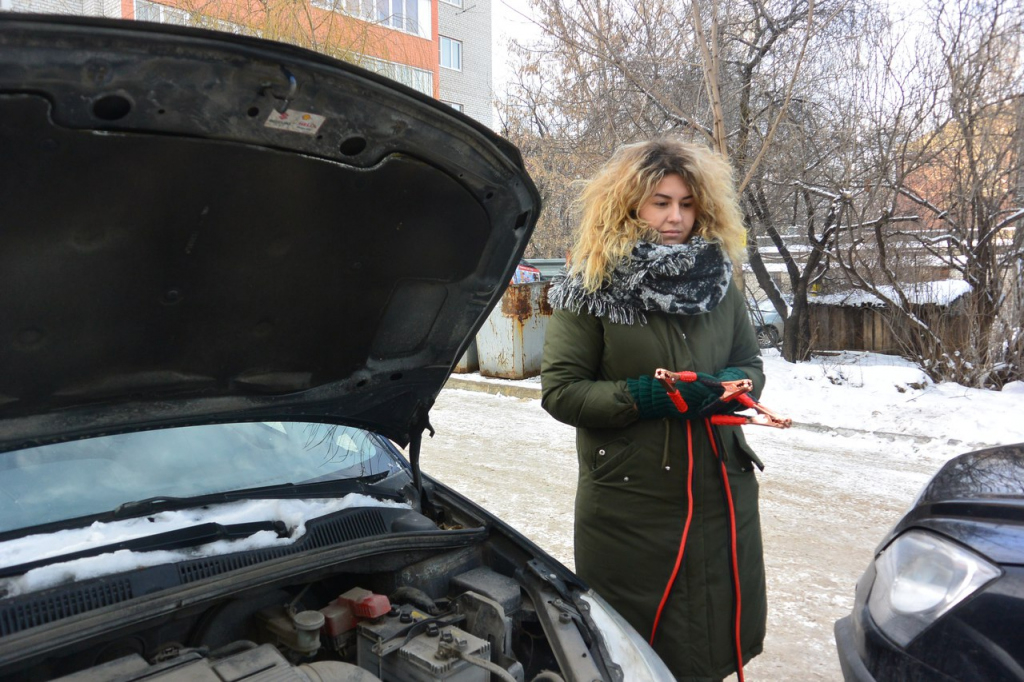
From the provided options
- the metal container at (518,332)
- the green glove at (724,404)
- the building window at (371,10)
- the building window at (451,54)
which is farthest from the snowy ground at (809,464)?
the building window at (451,54)

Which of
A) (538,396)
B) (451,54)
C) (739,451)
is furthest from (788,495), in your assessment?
(451,54)

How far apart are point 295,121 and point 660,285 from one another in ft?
3.71

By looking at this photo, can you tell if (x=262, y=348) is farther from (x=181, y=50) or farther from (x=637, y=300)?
(x=637, y=300)

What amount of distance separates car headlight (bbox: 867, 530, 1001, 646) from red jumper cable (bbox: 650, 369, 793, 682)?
378 mm

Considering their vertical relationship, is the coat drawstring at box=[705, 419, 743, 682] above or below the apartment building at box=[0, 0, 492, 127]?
below

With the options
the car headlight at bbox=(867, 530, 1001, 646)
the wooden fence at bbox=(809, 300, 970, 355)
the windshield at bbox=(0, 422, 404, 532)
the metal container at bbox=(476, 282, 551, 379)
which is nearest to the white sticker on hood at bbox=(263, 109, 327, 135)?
the windshield at bbox=(0, 422, 404, 532)

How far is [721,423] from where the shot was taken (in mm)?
2174

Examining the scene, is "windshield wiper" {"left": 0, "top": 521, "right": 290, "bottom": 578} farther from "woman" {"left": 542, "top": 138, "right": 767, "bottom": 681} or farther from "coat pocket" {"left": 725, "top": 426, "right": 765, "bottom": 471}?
"coat pocket" {"left": 725, "top": 426, "right": 765, "bottom": 471}

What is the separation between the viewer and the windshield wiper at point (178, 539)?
1701 mm

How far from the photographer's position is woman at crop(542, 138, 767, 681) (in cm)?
216

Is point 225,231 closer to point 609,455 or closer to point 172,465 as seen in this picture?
point 172,465

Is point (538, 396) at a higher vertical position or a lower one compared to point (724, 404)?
lower

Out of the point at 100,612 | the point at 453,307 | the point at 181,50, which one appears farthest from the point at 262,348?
the point at 181,50

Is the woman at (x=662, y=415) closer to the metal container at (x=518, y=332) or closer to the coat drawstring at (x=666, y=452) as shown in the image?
the coat drawstring at (x=666, y=452)
